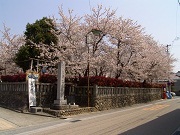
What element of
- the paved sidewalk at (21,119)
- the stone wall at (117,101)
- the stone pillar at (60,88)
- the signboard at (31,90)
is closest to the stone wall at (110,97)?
the stone wall at (117,101)

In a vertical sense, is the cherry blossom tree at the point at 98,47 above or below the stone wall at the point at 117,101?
above

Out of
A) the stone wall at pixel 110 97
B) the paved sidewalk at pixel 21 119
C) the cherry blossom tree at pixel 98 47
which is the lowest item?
the paved sidewalk at pixel 21 119

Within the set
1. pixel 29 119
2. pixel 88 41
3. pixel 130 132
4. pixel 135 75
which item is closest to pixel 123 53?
pixel 135 75

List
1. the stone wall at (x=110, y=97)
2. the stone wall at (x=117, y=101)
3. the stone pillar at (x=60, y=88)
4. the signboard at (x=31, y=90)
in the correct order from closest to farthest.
→ the signboard at (x=31, y=90) → the stone pillar at (x=60, y=88) → the stone wall at (x=110, y=97) → the stone wall at (x=117, y=101)

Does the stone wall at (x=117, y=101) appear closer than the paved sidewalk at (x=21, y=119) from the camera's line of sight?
No

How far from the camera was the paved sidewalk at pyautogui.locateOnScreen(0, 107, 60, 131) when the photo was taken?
13884 millimetres

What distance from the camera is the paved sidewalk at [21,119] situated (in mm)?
13884

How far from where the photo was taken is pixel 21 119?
15625mm

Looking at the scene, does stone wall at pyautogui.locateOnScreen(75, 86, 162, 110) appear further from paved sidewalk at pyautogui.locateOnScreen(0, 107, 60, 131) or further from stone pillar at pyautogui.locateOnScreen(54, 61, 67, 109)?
paved sidewalk at pyautogui.locateOnScreen(0, 107, 60, 131)

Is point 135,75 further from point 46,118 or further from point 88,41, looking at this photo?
point 46,118

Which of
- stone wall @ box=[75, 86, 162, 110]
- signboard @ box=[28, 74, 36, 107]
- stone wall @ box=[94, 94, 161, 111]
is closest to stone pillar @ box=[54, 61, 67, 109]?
signboard @ box=[28, 74, 36, 107]

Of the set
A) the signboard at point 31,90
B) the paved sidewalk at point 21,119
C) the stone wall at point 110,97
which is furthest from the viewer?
the stone wall at point 110,97

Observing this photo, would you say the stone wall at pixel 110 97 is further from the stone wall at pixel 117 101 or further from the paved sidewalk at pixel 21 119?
the paved sidewalk at pixel 21 119

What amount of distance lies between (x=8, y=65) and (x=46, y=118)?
18050mm
